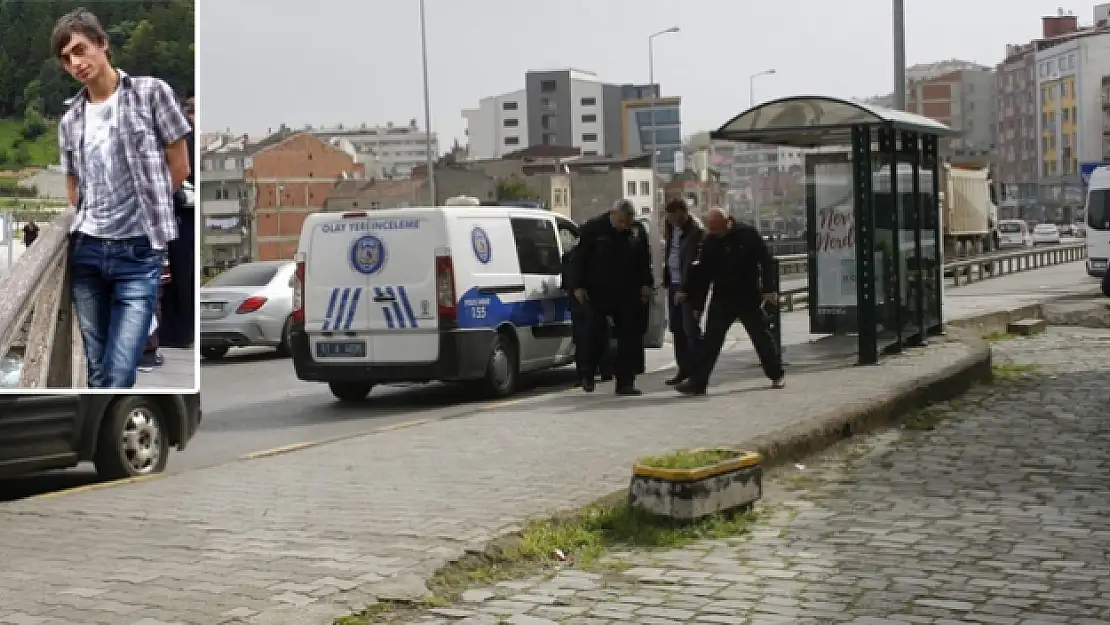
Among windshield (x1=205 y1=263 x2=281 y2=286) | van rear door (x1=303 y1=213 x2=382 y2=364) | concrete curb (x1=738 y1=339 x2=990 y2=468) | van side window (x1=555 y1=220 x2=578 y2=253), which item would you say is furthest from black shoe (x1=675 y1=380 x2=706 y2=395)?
windshield (x1=205 y1=263 x2=281 y2=286)

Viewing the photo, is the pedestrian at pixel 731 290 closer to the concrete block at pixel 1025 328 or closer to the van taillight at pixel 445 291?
the van taillight at pixel 445 291

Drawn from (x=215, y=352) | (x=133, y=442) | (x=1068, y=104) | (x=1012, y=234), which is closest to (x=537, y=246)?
(x=215, y=352)

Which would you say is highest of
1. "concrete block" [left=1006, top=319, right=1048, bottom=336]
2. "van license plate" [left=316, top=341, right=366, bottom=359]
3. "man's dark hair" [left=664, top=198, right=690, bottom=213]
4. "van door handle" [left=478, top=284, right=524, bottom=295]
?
"man's dark hair" [left=664, top=198, right=690, bottom=213]

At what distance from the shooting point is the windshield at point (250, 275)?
1852cm

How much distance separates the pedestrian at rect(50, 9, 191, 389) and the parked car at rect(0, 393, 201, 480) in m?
1.93

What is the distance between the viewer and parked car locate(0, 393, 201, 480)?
7.79 metres

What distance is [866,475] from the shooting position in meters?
9.31

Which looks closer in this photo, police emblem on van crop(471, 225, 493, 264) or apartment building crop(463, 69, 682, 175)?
police emblem on van crop(471, 225, 493, 264)

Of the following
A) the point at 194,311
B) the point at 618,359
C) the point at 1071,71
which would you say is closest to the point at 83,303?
the point at 194,311

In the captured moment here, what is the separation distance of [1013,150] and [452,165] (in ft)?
253

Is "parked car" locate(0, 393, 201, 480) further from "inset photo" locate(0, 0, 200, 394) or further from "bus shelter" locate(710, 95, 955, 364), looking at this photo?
"bus shelter" locate(710, 95, 955, 364)

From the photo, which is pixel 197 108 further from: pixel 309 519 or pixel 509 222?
pixel 509 222

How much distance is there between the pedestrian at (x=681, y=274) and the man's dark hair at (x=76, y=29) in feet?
27.8

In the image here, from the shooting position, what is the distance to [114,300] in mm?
5473
